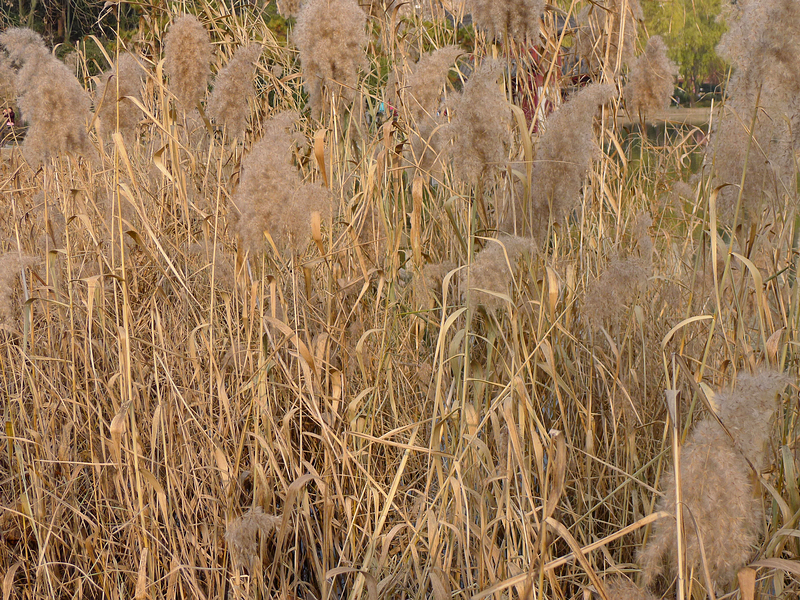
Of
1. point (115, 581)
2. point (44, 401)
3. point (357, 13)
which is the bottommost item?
point (115, 581)

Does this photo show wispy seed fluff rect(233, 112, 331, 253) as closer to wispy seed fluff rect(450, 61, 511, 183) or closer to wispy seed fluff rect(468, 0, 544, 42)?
wispy seed fluff rect(450, 61, 511, 183)

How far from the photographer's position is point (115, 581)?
1306 mm

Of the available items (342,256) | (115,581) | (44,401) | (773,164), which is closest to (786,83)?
(773,164)

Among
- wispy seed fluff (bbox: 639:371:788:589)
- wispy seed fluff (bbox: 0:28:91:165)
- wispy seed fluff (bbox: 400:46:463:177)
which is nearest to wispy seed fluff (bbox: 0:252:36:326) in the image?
wispy seed fluff (bbox: 0:28:91:165)

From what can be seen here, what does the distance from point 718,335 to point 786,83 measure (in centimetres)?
52

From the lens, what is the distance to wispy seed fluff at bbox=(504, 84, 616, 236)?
1146mm

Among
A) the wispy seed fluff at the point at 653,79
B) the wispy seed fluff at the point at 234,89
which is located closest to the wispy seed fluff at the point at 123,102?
the wispy seed fluff at the point at 234,89

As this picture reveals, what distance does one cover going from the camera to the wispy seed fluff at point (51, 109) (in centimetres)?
150

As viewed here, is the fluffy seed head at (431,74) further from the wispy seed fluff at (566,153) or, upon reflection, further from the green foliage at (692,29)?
the green foliage at (692,29)

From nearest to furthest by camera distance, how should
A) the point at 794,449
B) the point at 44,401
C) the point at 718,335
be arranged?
the point at 794,449
the point at 718,335
the point at 44,401

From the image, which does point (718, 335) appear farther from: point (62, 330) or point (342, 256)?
point (62, 330)

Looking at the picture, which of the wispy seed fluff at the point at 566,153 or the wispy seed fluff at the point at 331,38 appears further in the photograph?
→ the wispy seed fluff at the point at 331,38

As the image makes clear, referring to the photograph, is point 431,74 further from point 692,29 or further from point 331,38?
point 692,29

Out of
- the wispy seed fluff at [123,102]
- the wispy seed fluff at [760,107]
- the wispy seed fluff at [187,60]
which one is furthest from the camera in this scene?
the wispy seed fluff at [123,102]
